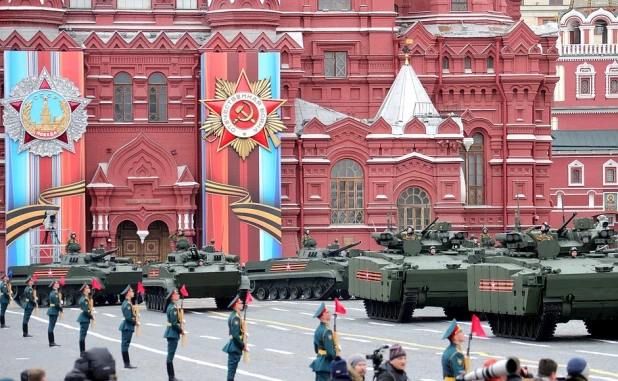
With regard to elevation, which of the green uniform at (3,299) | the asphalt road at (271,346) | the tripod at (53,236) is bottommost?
the asphalt road at (271,346)

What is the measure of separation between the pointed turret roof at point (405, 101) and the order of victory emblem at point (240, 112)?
5131mm

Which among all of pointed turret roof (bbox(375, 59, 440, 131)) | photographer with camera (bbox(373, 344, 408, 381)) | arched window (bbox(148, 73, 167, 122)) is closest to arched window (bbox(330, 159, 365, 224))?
pointed turret roof (bbox(375, 59, 440, 131))

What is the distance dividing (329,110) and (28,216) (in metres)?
13.0

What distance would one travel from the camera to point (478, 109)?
66.1 meters

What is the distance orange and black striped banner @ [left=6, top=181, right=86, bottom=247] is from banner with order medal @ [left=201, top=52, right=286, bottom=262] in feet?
18.9

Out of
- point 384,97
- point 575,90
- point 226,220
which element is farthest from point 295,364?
point 575,90

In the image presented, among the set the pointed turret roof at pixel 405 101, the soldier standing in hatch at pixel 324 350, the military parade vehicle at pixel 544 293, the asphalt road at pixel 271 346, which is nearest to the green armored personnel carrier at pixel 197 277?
the asphalt road at pixel 271 346

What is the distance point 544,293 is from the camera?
3344cm

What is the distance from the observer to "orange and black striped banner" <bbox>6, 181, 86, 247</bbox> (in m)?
59.7

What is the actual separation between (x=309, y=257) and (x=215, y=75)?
38.6ft

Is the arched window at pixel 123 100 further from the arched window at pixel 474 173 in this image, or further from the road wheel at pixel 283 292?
the road wheel at pixel 283 292

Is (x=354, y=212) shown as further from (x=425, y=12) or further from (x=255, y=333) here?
(x=255, y=333)

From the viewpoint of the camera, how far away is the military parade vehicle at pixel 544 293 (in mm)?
33375

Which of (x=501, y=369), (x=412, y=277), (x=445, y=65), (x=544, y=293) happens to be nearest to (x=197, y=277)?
(x=412, y=277)
